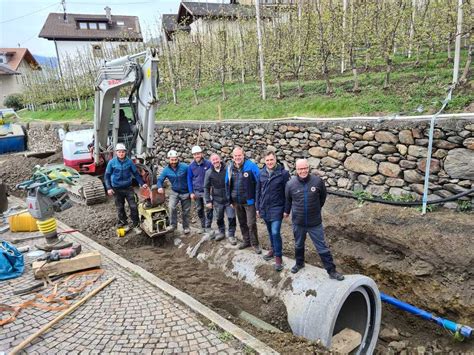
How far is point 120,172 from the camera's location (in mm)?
8078

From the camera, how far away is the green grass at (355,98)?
7.68 meters

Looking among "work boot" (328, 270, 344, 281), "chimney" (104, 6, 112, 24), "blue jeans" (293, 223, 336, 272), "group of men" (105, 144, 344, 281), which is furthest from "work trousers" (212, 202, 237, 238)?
"chimney" (104, 6, 112, 24)

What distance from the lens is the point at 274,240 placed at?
19.2 ft

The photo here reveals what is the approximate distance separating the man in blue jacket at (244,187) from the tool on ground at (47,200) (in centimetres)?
280

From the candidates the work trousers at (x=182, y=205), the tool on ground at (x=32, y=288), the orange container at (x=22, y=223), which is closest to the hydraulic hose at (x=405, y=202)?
the work trousers at (x=182, y=205)

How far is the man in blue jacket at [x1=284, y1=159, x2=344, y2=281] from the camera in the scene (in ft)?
17.2

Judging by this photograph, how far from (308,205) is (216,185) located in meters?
2.21

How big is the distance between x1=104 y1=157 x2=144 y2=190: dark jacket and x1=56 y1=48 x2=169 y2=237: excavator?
1.34 ft

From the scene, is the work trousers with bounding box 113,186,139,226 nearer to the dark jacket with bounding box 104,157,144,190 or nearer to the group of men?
the group of men

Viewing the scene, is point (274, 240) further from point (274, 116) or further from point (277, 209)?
point (274, 116)

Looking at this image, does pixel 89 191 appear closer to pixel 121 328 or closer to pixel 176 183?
pixel 176 183

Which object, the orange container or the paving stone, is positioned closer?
the paving stone

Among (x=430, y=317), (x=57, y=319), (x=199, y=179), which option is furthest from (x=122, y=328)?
(x=430, y=317)

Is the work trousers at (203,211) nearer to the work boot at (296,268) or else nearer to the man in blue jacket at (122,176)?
the man in blue jacket at (122,176)
